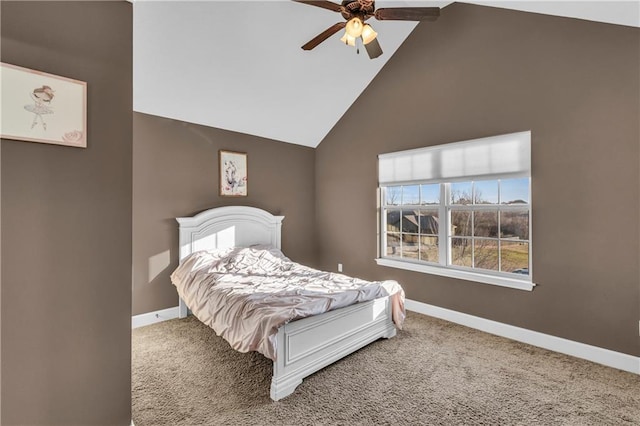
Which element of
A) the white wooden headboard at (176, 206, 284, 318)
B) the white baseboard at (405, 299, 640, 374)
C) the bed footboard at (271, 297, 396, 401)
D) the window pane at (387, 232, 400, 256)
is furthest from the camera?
the window pane at (387, 232, 400, 256)

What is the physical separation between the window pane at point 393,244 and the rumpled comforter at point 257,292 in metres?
1.08

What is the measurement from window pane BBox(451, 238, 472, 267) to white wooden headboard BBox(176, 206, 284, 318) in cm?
233

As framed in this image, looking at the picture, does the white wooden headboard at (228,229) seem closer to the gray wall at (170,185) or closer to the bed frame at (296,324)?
the bed frame at (296,324)

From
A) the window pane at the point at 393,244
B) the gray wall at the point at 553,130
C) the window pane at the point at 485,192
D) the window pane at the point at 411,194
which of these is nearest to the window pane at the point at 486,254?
the gray wall at the point at 553,130

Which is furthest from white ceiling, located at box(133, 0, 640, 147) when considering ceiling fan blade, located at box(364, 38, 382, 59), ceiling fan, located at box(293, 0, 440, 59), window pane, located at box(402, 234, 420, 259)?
window pane, located at box(402, 234, 420, 259)

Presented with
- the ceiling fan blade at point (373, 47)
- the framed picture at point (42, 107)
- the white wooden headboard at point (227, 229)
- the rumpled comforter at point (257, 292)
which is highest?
the ceiling fan blade at point (373, 47)

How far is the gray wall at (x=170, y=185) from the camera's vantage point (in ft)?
11.0

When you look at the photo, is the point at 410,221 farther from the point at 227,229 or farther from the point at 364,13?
the point at 364,13

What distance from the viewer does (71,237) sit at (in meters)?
1.45

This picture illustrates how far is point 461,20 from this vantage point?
332cm

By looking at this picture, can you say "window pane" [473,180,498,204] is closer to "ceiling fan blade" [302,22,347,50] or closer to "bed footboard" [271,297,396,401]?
"bed footboard" [271,297,396,401]

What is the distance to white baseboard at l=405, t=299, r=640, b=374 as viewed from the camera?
244cm

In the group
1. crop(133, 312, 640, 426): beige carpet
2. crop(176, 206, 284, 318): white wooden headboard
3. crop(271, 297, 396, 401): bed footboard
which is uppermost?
crop(176, 206, 284, 318): white wooden headboard

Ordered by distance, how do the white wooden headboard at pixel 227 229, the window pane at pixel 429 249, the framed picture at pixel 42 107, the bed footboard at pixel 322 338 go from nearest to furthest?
the framed picture at pixel 42 107 → the bed footboard at pixel 322 338 → the white wooden headboard at pixel 227 229 → the window pane at pixel 429 249
